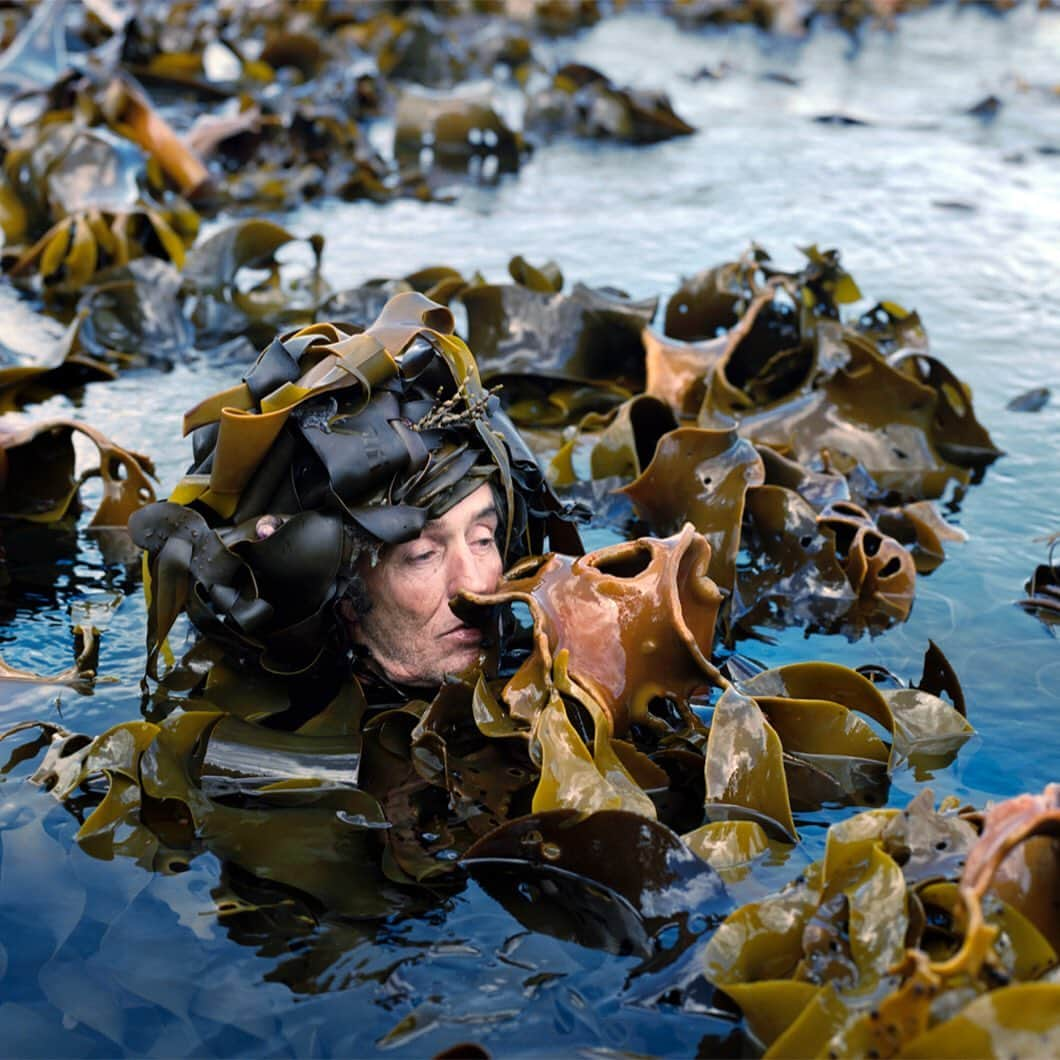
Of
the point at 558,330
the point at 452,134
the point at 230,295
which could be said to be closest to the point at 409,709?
the point at 558,330

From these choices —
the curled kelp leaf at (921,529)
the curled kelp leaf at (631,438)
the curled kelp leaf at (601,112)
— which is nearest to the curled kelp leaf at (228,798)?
the curled kelp leaf at (631,438)

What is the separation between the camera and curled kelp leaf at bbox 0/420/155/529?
3211 mm

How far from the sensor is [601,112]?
723 centimetres

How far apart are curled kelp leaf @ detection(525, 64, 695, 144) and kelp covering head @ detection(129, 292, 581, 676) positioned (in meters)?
5.01

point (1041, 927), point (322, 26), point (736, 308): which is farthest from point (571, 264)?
point (322, 26)

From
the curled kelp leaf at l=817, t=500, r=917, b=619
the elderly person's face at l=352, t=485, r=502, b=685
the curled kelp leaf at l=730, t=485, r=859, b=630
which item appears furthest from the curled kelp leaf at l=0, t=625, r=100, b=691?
the curled kelp leaf at l=817, t=500, r=917, b=619

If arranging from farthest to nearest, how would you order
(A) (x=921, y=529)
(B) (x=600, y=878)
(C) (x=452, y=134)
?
(C) (x=452, y=134), (A) (x=921, y=529), (B) (x=600, y=878)

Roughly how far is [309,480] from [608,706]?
659 mm

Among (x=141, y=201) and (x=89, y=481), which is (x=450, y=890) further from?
(x=141, y=201)

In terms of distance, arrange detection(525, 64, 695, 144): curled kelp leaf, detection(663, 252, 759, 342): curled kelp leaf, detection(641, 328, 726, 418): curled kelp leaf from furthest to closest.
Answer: detection(525, 64, 695, 144): curled kelp leaf, detection(663, 252, 759, 342): curled kelp leaf, detection(641, 328, 726, 418): curled kelp leaf

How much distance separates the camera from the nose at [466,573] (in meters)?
2.45

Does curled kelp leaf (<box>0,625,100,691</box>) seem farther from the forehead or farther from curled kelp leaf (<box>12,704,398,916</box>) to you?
the forehead

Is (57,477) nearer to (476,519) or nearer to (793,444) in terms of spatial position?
(476,519)

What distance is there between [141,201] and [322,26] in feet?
14.8
